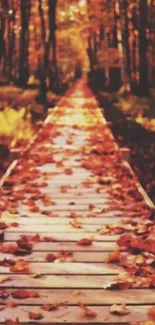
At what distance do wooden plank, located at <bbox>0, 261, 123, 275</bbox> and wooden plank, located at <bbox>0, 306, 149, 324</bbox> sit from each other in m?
0.78

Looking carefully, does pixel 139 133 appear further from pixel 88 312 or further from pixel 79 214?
pixel 88 312

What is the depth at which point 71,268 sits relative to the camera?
5.20 metres

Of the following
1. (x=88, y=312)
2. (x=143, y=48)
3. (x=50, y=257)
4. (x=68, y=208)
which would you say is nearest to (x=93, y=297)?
(x=88, y=312)

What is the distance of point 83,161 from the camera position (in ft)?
39.7

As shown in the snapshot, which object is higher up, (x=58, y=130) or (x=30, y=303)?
(x=30, y=303)

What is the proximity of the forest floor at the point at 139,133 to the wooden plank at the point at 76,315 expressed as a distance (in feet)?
16.5

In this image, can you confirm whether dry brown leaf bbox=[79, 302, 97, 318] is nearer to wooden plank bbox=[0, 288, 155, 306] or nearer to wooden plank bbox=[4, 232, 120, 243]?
wooden plank bbox=[0, 288, 155, 306]

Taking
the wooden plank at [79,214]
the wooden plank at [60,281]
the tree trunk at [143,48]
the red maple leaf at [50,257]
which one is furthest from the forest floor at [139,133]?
the wooden plank at [60,281]

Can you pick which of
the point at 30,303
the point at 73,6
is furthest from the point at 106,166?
the point at 73,6

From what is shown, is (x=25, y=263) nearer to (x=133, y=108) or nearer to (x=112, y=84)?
(x=133, y=108)

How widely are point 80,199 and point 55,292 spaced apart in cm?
382

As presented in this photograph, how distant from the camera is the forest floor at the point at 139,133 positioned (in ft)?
37.3

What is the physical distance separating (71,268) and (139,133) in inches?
466

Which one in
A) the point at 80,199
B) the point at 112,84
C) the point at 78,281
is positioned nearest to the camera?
the point at 78,281
